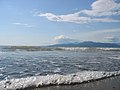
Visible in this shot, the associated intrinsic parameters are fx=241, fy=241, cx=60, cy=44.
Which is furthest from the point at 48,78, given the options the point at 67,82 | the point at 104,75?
the point at 104,75

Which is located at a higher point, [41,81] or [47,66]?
[41,81]

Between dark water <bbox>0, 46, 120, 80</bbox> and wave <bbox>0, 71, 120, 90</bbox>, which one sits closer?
wave <bbox>0, 71, 120, 90</bbox>

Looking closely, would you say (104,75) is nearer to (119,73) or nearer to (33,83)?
(119,73)

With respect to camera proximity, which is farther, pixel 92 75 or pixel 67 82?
pixel 92 75

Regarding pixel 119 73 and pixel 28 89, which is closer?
pixel 28 89

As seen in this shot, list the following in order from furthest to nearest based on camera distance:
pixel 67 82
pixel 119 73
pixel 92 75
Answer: pixel 119 73 → pixel 92 75 → pixel 67 82

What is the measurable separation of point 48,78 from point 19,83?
354 centimetres

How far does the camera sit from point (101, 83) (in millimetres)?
24859

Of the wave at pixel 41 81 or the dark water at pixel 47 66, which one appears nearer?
the wave at pixel 41 81

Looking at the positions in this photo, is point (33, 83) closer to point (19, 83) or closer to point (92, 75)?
point (19, 83)

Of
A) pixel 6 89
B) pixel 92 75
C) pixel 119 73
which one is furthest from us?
pixel 119 73

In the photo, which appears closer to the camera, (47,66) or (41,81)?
(41,81)

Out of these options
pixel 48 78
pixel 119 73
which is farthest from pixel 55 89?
pixel 119 73

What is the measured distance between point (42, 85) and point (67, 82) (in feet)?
9.13
